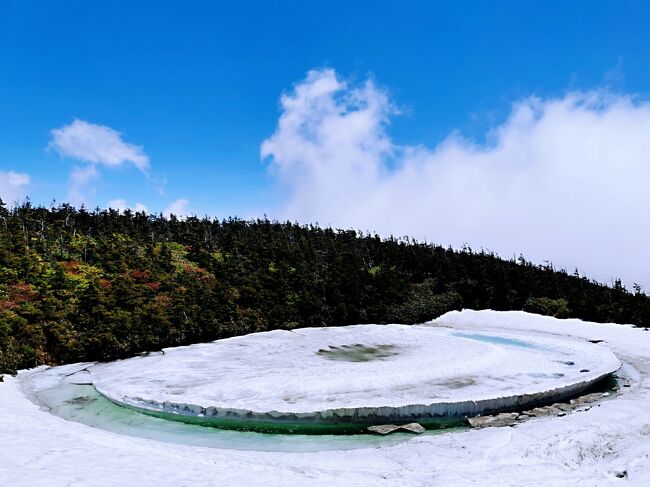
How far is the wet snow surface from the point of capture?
11.4 m

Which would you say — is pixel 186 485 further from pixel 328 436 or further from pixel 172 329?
pixel 172 329

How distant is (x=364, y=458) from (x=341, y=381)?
8.94 metres

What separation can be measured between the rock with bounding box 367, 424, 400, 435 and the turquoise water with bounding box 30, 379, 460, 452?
10.9 inches

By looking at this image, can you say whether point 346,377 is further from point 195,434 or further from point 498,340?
point 498,340

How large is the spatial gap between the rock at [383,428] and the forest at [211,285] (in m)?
22.2

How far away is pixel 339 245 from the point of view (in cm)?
7694

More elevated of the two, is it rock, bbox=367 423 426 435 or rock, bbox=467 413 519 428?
rock, bbox=367 423 426 435

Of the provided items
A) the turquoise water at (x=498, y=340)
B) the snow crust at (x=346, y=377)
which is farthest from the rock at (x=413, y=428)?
the turquoise water at (x=498, y=340)

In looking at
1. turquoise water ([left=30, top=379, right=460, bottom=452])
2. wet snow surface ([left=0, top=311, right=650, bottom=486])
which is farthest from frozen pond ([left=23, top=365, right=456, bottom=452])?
wet snow surface ([left=0, top=311, right=650, bottom=486])

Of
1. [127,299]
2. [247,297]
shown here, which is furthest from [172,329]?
[247,297]

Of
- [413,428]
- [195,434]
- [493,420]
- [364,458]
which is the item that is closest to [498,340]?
[493,420]

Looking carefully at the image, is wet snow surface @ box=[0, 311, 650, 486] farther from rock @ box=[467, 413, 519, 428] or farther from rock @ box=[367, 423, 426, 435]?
rock @ box=[367, 423, 426, 435]

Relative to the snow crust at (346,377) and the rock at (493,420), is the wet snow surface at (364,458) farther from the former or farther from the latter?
the snow crust at (346,377)

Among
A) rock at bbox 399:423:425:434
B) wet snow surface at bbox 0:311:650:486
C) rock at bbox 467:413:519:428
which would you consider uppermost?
wet snow surface at bbox 0:311:650:486
